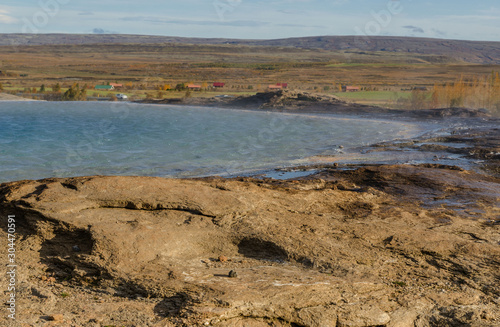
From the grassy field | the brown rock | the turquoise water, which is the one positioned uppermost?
the grassy field

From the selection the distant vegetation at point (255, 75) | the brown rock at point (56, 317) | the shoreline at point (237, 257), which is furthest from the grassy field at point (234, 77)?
the brown rock at point (56, 317)

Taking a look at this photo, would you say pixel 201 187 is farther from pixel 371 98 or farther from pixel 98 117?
pixel 371 98

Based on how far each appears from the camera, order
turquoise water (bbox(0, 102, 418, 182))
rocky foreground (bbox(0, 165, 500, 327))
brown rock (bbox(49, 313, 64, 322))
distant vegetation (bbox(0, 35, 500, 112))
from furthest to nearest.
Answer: distant vegetation (bbox(0, 35, 500, 112)) < turquoise water (bbox(0, 102, 418, 182)) < rocky foreground (bbox(0, 165, 500, 327)) < brown rock (bbox(49, 313, 64, 322))

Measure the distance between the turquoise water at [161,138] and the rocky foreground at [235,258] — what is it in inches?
312

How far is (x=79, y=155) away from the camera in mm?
18812

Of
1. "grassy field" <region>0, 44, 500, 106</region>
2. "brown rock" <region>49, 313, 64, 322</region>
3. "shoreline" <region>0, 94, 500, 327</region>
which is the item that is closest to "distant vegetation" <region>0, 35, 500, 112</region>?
"grassy field" <region>0, 44, 500, 106</region>

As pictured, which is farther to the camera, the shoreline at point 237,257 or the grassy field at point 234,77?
the grassy field at point 234,77

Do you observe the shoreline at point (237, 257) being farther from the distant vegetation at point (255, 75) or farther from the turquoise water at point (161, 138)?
the distant vegetation at point (255, 75)

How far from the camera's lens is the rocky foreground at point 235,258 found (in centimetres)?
500

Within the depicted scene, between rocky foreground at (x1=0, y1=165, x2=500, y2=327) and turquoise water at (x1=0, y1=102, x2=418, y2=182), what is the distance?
7.92 metres

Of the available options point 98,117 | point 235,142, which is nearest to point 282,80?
point 98,117

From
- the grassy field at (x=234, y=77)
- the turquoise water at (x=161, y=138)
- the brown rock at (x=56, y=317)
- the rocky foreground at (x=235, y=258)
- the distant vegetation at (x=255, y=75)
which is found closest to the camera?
the brown rock at (x=56, y=317)

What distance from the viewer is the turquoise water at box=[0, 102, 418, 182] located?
16.8m

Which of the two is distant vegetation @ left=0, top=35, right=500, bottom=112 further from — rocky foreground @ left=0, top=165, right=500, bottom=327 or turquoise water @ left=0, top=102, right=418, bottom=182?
rocky foreground @ left=0, top=165, right=500, bottom=327
